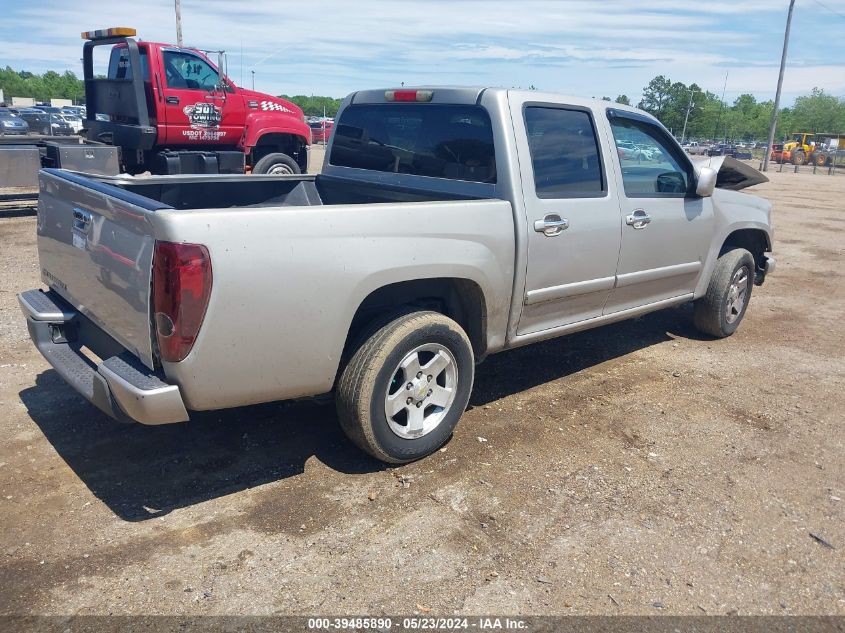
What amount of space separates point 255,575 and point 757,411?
3480mm

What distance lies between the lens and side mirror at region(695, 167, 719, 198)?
509 centimetres

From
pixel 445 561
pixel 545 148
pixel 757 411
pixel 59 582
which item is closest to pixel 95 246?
pixel 59 582

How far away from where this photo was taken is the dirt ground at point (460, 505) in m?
2.75

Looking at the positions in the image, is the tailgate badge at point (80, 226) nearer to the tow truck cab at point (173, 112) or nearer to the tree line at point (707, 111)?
the tow truck cab at point (173, 112)

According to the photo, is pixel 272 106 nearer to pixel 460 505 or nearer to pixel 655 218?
pixel 655 218

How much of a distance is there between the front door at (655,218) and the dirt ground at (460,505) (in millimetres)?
717

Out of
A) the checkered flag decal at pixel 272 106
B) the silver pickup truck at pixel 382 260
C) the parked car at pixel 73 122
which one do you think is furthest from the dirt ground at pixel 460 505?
the parked car at pixel 73 122

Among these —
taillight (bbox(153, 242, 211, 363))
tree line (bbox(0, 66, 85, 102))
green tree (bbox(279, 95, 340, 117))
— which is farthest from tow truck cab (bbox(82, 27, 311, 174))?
tree line (bbox(0, 66, 85, 102))

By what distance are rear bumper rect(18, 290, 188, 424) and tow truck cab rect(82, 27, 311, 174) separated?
769cm

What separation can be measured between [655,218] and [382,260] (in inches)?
95.6

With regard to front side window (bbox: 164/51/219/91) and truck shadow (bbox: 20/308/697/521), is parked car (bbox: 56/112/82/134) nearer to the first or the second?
front side window (bbox: 164/51/219/91)

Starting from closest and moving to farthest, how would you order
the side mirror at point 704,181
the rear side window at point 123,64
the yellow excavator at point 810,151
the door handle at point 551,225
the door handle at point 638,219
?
the door handle at point 551,225
the door handle at point 638,219
the side mirror at point 704,181
the rear side window at point 123,64
the yellow excavator at point 810,151

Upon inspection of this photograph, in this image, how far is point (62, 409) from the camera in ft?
13.7

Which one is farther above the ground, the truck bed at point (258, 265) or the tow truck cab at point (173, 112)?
the tow truck cab at point (173, 112)
